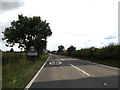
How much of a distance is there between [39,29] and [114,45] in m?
16.4

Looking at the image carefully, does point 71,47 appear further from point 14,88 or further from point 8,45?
point 14,88

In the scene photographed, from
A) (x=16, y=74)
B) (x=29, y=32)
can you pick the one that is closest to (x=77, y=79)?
(x=16, y=74)

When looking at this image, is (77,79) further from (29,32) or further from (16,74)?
(29,32)

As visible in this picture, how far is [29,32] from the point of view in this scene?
3738 cm

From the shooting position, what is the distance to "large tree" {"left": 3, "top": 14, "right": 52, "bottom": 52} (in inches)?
1443

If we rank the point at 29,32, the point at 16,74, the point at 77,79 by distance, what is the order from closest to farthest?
the point at 77,79
the point at 16,74
the point at 29,32

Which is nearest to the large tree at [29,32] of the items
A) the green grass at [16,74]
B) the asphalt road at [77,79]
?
the green grass at [16,74]

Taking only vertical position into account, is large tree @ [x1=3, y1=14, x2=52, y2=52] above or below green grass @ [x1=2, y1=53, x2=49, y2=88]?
above

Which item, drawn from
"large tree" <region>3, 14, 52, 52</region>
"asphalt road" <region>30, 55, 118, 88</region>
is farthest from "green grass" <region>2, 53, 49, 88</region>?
"large tree" <region>3, 14, 52, 52</region>

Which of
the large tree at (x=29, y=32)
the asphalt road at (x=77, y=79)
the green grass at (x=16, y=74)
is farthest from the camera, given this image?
the large tree at (x=29, y=32)

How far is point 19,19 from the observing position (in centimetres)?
3903

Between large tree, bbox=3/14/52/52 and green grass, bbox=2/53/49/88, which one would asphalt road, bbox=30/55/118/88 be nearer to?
green grass, bbox=2/53/49/88

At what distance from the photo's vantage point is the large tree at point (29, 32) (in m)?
36.7

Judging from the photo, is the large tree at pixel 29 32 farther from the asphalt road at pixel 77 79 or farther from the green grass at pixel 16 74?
the asphalt road at pixel 77 79
